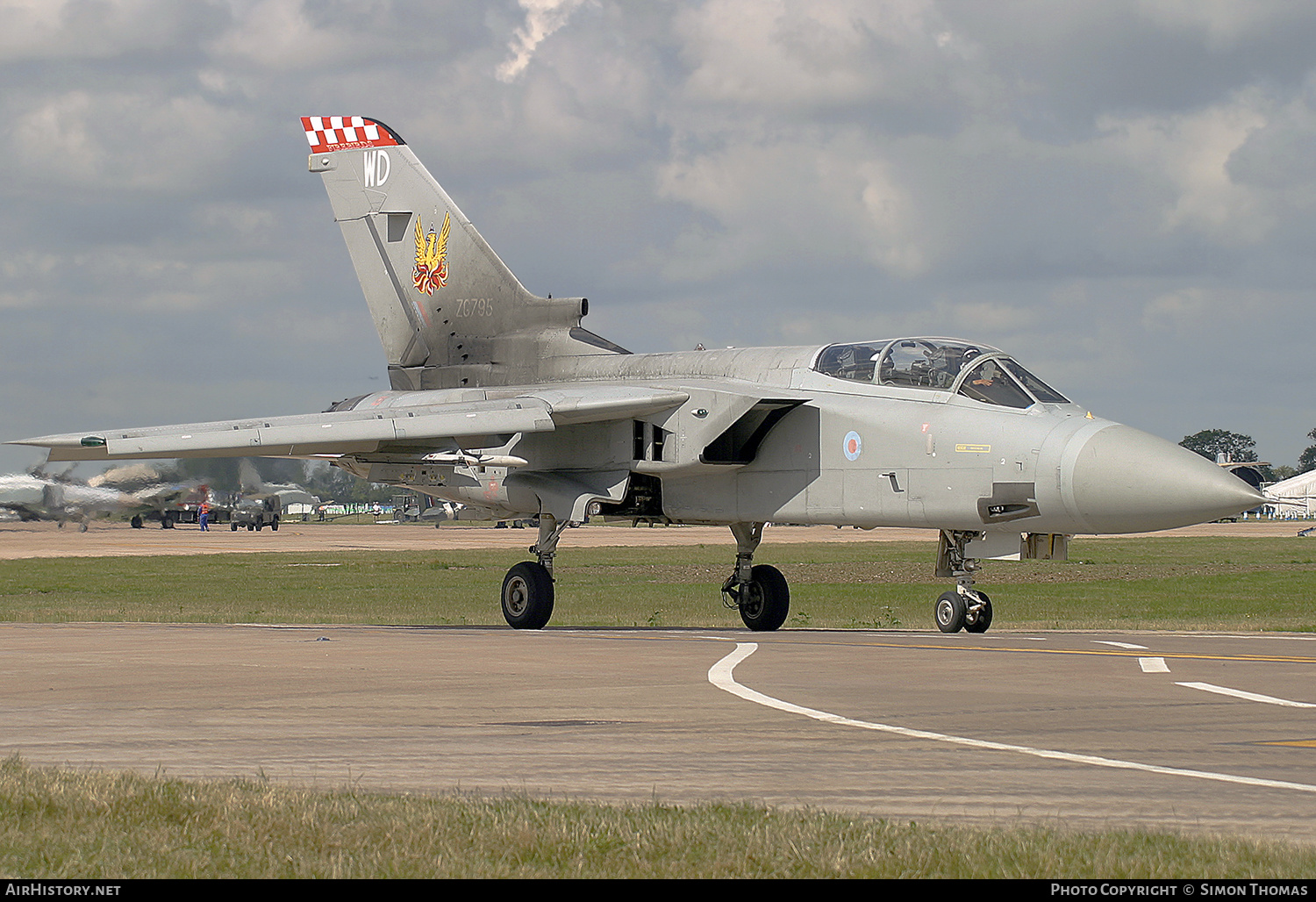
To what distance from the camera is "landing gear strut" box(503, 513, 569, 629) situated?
2011 centimetres

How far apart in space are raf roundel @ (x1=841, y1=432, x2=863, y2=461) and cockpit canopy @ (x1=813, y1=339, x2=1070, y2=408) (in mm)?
714

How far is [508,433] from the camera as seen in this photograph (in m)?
19.3

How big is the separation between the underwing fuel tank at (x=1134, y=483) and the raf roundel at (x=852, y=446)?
2446 millimetres

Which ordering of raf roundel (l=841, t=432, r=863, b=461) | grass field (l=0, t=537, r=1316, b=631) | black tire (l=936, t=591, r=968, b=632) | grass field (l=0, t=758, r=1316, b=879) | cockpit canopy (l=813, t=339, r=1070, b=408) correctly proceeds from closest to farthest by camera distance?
1. grass field (l=0, t=758, r=1316, b=879)
2. cockpit canopy (l=813, t=339, r=1070, b=408)
3. black tire (l=936, t=591, r=968, b=632)
4. raf roundel (l=841, t=432, r=863, b=461)
5. grass field (l=0, t=537, r=1316, b=631)

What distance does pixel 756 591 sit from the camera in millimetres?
21266

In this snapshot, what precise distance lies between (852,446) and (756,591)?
12.8 feet

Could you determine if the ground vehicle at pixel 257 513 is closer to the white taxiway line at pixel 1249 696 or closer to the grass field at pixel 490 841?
the white taxiway line at pixel 1249 696

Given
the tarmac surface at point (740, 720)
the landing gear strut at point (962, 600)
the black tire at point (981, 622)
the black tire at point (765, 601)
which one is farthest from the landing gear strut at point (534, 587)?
the black tire at point (981, 622)

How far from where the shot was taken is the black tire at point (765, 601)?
2120cm

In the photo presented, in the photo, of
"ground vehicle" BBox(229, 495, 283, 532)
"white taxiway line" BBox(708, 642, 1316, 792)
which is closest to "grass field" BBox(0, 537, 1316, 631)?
"white taxiway line" BBox(708, 642, 1316, 792)

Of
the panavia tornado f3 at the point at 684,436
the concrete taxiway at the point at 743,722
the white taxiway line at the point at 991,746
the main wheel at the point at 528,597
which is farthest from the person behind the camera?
the main wheel at the point at 528,597

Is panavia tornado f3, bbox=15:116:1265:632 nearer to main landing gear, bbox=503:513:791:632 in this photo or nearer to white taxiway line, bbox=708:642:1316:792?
main landing gear, bbox=503:513:791:632

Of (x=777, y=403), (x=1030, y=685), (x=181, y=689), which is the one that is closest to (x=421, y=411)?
(x=777, y=403)

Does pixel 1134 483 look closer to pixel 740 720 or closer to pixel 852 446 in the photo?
pixel 852 446
